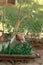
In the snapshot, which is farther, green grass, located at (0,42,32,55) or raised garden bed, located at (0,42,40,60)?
green grass, located at (0,42,32,55)

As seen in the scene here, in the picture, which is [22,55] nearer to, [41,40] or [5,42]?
[5,42]

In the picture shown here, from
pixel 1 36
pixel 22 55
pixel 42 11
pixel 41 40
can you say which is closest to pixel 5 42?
pixel 1 36

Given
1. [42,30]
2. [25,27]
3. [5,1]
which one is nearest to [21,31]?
[25,27]

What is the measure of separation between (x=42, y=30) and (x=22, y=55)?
2491mm

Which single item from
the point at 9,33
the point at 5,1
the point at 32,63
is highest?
the point at 5,1

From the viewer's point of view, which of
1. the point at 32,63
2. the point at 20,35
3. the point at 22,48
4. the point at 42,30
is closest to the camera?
the point at 32,63

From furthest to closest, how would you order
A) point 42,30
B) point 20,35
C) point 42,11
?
point 42,11, point 42,30, point 20,35

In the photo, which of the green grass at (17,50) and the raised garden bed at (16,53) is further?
the green grass at (17,50)

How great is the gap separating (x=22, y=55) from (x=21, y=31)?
217 centimetres

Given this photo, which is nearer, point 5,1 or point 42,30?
point 5,1

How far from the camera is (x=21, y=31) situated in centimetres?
869

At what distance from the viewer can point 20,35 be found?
7723 millimetres

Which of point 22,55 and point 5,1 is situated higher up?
point 5,1

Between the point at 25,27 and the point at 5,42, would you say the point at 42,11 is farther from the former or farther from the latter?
the point at 5,42
